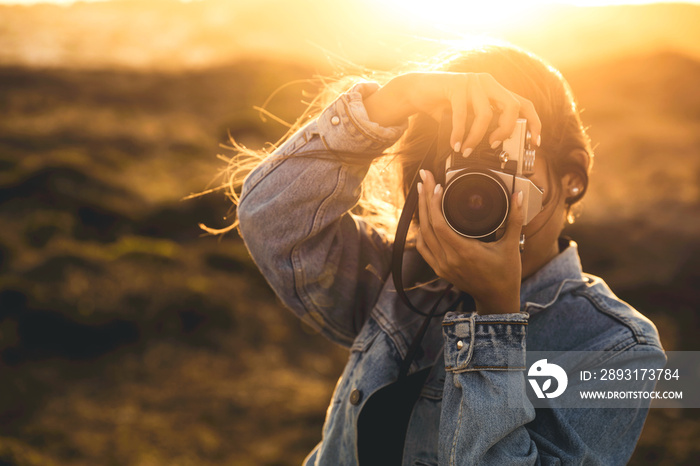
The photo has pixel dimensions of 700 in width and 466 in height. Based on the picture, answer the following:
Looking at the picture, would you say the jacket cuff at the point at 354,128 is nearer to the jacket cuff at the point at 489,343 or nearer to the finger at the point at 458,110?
the finger at the point at 458,110

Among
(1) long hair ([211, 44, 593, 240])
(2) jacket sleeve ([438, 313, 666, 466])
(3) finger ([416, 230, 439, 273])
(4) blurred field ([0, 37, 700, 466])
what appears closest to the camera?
(2) jacket sleeve ([438, 313, 666, 466])

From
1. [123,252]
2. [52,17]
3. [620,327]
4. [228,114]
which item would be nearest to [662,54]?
[228,114]

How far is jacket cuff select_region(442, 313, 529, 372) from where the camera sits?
896 mm

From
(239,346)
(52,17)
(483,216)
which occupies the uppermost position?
(483,216)

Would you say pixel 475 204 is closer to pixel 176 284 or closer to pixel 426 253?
pixel 426 253

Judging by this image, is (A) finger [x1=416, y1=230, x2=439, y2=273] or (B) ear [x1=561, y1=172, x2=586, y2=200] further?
(B) ear [x1=561, y1=172, x2=586, y2=200]

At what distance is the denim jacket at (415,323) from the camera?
2.93ft

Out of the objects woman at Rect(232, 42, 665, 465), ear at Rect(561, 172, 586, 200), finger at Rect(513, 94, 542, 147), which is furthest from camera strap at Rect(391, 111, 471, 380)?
ear at Rect(561, 172, 586, 200)

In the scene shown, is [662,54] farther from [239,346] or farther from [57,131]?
[57,131]

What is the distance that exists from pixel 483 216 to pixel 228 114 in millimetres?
7365

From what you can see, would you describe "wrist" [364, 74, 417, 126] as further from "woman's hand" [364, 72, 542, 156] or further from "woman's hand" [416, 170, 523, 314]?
"woman's hand" [416, 170, 523, 314]

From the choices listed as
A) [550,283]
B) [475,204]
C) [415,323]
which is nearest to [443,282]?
[415,323]

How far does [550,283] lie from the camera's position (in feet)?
3.70

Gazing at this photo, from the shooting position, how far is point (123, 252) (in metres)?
4.35
